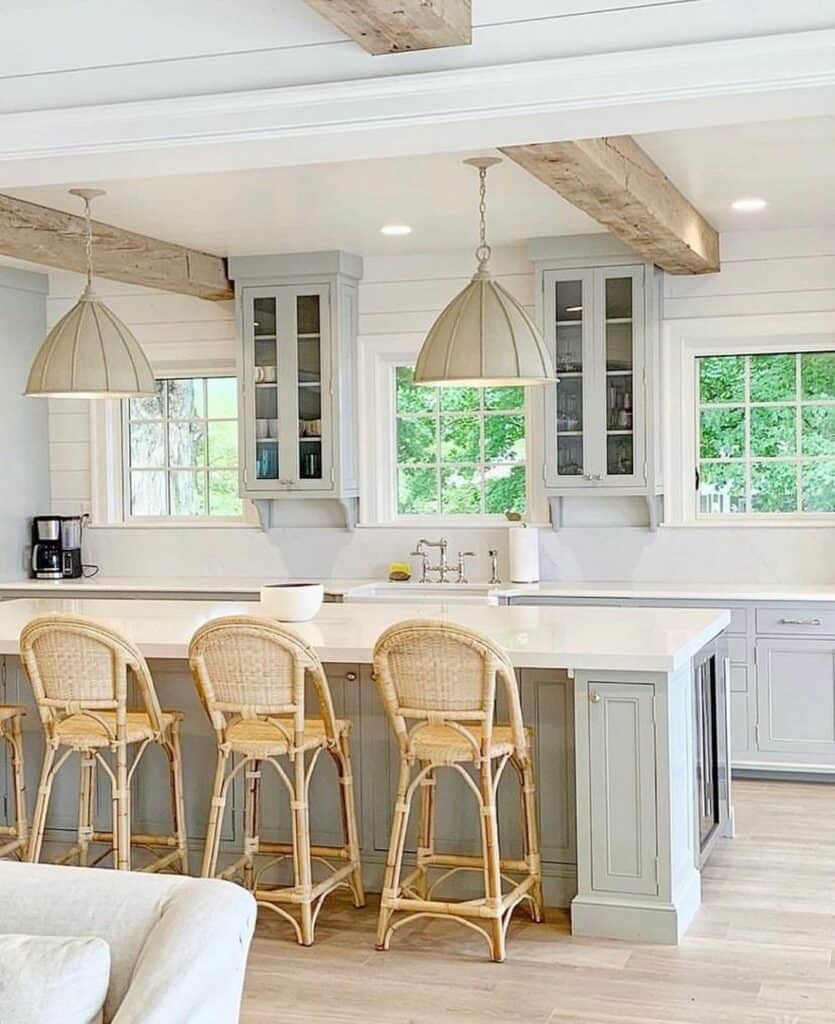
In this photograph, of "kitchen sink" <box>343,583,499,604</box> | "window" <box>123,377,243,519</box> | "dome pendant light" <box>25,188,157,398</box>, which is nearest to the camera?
"dome pendant light" <box>25,188,157,398</box>

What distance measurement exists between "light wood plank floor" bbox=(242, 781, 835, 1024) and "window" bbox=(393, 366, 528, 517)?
3.06 metres

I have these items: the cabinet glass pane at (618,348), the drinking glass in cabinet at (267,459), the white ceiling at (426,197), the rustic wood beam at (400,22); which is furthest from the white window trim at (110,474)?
the rustic wood beam at (400,22)

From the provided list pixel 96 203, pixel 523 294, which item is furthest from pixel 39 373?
pixel 523 294

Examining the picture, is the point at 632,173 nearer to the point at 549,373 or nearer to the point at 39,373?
the point at 549,373

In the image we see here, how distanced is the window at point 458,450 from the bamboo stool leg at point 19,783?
3.11m

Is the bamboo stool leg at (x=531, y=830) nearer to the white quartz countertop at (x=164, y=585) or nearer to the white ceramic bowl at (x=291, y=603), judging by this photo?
the white ceramic bowl at (x=291, y=603)

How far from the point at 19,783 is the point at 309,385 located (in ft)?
9.96

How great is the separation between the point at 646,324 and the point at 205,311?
2463 millimetres

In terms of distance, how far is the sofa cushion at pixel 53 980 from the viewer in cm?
220

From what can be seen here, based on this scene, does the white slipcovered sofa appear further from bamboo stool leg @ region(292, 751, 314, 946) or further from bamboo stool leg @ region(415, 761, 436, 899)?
bamboo stool leg @ region(415, 761, 436, 899)

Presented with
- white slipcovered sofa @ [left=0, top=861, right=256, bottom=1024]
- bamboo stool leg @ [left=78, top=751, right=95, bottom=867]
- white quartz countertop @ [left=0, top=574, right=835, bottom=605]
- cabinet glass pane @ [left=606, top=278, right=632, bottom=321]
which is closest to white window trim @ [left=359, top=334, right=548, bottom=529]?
white quartz countertop @ [left=0, top=574, right=835, bottom=605]

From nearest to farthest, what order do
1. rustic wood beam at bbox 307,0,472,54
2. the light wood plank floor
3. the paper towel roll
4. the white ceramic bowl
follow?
rustic wood beam at bbox 307,0,472,54, the light wood plank floor, the white ceramic bowl, the paper towel roll

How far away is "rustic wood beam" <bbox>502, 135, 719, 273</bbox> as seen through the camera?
4219 millimetres

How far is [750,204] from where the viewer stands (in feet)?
20.0
